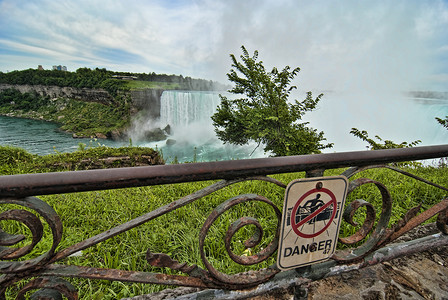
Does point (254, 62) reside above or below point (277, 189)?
above

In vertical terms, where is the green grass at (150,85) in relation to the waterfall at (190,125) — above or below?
above

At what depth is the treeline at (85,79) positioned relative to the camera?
43822 mm

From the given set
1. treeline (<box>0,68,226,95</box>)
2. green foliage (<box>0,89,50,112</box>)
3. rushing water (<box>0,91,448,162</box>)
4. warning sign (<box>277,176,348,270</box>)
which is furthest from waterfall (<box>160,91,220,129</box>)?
green foliage (<box>0,89,50,112</box>)

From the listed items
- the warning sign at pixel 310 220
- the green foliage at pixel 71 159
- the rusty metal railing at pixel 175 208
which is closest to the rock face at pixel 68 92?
the green foliage at pixel 71 159

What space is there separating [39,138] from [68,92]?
21053 millimetres

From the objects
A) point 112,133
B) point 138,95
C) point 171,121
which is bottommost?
point 112,133

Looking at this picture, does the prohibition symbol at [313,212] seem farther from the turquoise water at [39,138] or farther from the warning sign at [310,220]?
the turquoise water at [39,138]

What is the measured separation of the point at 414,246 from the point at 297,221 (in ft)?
2.74

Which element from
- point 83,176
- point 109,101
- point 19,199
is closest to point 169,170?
point 83,176

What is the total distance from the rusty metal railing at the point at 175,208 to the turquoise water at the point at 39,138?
28723mm

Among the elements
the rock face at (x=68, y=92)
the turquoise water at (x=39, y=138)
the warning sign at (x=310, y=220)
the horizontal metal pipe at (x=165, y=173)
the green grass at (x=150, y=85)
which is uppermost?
the green grass at (x=150, y=85)

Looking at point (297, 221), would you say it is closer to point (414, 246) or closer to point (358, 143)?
point (414, 246)

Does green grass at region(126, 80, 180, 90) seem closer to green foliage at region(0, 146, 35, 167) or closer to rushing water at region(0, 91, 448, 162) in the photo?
rushing water at region(0, 91, 448, 162)

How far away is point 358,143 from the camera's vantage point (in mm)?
26703
